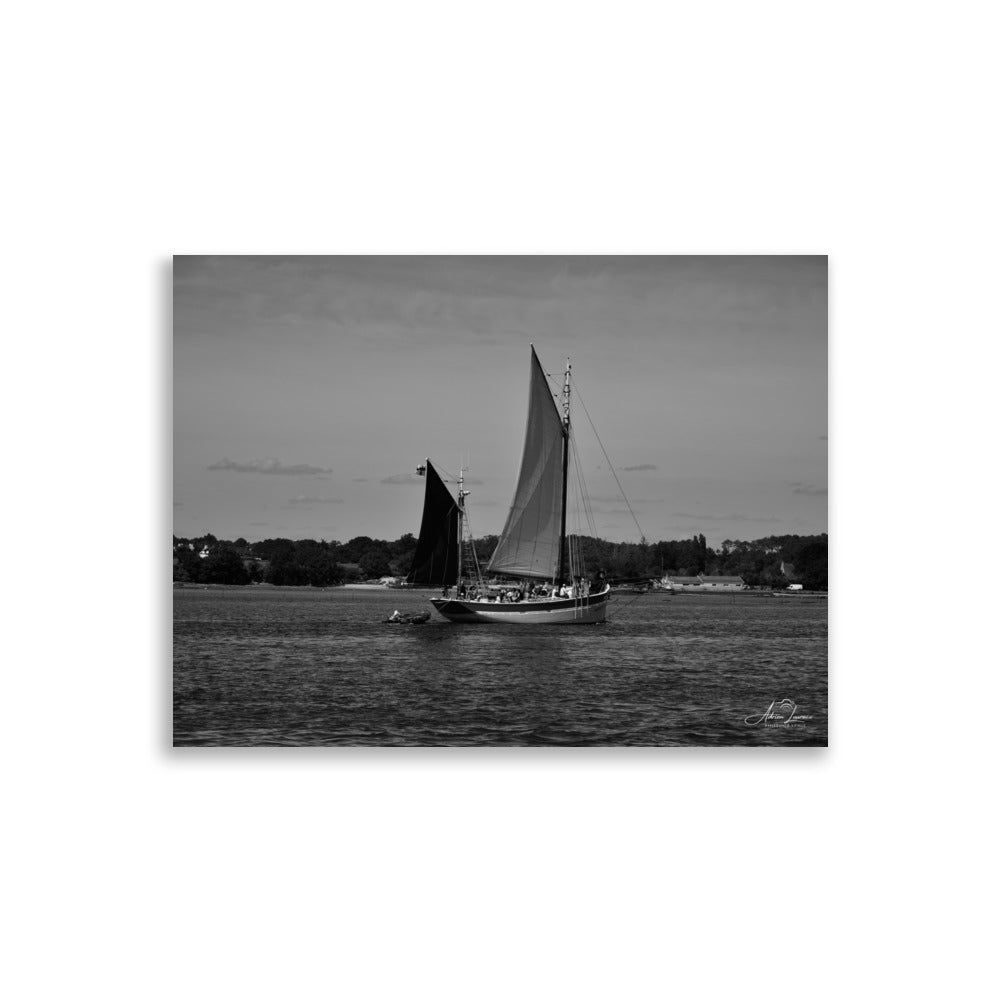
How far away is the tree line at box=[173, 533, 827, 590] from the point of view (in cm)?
569

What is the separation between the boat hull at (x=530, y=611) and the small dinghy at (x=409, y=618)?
0.17 m

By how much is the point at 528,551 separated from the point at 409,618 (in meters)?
1.08

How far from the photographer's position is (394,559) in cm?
688

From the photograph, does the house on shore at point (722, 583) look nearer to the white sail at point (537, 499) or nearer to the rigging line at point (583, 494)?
the rigging line at point (583, 494)

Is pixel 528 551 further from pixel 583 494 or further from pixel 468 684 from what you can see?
pixel 468 684

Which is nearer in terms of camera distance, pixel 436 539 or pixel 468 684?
pixel 468 684

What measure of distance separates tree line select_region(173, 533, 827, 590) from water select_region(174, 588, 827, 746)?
4.2 inches

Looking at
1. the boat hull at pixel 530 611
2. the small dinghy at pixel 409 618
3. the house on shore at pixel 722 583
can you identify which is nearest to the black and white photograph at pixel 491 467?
the house on shore at pixel 722 583

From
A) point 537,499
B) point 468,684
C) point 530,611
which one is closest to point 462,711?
point 468,684

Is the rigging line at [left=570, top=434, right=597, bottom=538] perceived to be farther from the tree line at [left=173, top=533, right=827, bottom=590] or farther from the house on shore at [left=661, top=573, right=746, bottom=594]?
Result: the house on shore at [left=661, top=573, right=746, bottom=594]
